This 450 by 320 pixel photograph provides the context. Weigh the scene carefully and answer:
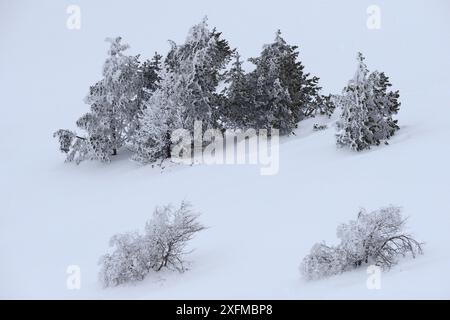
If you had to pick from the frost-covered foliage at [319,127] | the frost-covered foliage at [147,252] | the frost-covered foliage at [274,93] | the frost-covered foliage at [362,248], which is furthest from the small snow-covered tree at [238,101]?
the frost-covered foliage at [362,248]

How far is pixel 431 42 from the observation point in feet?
181

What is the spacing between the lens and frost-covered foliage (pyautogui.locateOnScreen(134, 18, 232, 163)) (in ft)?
98.8

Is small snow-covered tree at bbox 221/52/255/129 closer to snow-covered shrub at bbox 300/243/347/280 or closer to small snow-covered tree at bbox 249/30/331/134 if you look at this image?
small snow-covered tree at bbox 249/30/331/134

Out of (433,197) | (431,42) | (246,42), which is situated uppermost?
(246,42)

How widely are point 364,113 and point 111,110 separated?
13517mm

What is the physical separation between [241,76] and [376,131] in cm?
875

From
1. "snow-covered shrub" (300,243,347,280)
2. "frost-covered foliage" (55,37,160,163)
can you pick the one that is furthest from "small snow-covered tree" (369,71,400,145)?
"frost-covered foliage" (55,37,160,163)

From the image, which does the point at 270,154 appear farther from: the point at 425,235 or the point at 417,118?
the point at 425,235

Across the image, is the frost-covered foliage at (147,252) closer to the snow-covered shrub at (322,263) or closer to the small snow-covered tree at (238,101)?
the snow-covered shrub at (322,263)

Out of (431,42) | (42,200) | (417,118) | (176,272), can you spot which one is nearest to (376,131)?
(417,118)

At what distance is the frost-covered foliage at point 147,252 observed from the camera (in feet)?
54.9

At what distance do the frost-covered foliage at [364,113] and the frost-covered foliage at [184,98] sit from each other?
742 centimetres

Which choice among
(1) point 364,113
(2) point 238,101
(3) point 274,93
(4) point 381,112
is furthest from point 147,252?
(3) point 274,93

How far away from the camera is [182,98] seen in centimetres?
3066
